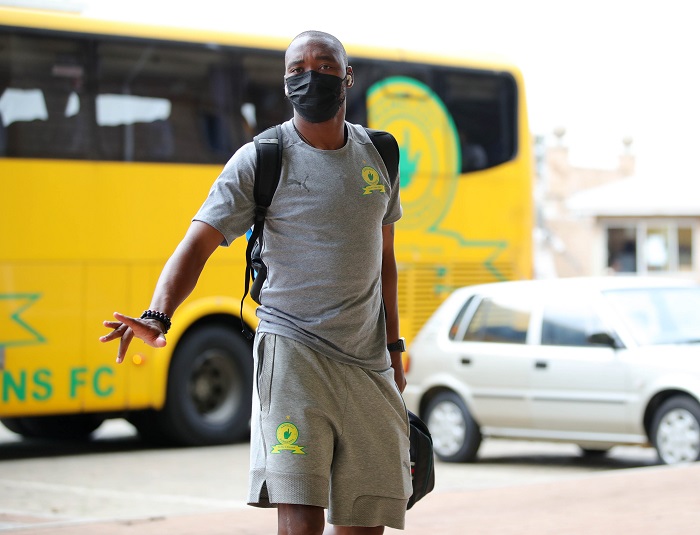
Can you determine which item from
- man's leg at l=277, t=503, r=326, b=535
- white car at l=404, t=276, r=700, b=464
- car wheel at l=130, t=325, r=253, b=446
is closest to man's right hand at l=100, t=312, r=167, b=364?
man's leg at l=277, t=503, r=326, b=535

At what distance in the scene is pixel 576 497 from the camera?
7348mm

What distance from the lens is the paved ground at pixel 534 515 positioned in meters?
6.26

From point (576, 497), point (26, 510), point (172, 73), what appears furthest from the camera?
point (172, 73)

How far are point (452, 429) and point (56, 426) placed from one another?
14.6 feet

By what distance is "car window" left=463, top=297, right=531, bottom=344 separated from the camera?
34.7 feet

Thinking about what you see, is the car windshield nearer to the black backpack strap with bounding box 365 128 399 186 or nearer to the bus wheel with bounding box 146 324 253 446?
the bus wheel with bounding box 146 324 253 446

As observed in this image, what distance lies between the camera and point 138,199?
1183cm

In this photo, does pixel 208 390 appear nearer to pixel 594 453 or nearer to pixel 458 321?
pixel 458 321

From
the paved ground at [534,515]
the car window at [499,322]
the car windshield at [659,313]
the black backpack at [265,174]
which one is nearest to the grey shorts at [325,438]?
the black backpack at [265,174]

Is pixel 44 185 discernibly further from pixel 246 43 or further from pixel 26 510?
pixel 26 510

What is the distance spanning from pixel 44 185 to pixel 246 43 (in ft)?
8.36

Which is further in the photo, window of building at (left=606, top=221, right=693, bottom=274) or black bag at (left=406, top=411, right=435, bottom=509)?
window of building at (left=606, top=221, right=693, bottom=274)

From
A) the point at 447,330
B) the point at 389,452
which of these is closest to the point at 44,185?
the point at 447,330

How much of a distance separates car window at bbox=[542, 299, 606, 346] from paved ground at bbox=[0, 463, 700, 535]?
87.5 inches
